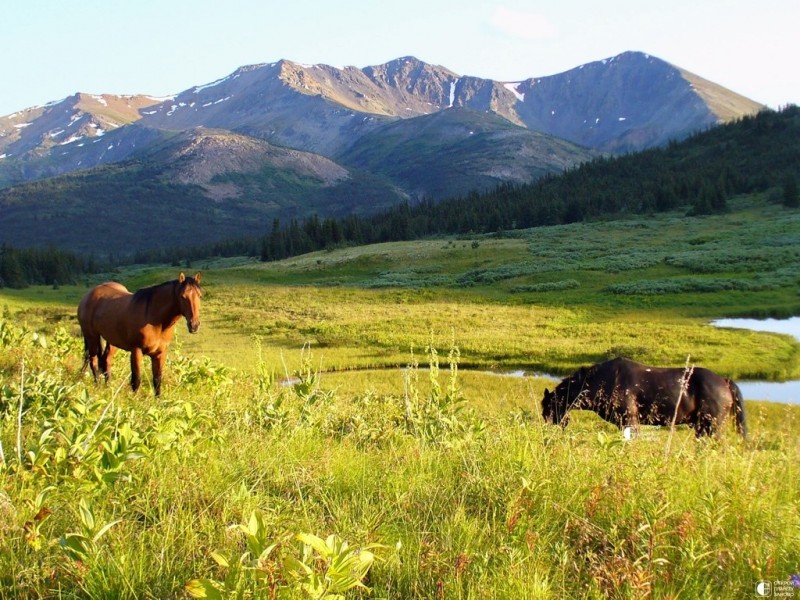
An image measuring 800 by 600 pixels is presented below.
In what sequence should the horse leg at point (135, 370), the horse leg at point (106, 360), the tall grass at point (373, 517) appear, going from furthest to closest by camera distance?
1. the horse leg at point (106, 360)
2. the horse leg at point (135, 370)
3. the tall grass at point (373, 517)

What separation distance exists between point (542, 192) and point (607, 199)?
95.9ft

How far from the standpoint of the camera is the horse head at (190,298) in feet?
35.7

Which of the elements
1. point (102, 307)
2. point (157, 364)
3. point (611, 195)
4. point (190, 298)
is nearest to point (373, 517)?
point (190, 298)

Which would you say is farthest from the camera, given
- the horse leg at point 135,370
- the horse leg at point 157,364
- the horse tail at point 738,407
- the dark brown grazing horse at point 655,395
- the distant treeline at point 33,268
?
the distant treeline at point 33,268

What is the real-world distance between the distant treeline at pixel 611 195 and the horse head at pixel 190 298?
4334 inches

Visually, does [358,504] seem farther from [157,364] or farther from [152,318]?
[157,364]

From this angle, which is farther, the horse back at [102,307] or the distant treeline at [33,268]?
the distant treeline at [33,268]

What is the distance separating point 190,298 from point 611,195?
5445 inches

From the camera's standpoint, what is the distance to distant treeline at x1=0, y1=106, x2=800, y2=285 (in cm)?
12731

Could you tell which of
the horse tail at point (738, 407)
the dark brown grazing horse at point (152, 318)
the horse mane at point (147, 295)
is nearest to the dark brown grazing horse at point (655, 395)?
the horse tail at point (738, 407)

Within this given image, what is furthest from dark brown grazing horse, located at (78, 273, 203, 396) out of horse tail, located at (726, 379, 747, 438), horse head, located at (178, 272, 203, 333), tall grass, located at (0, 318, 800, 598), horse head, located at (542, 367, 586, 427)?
horse tail, located at (726, 379, 747, 438)

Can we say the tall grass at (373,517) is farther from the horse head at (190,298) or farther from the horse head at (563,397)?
the horse head at (563,397)

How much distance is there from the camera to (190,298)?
11.0m

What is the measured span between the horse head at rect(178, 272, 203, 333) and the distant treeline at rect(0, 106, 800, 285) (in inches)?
4334
